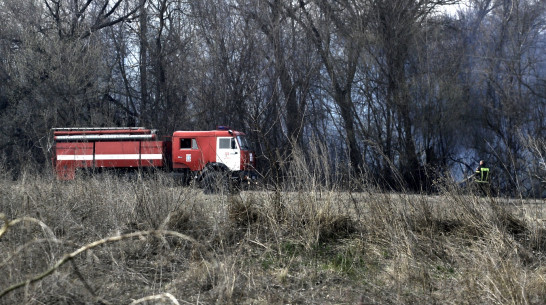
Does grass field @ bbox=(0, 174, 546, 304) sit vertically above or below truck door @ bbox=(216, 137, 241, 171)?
below

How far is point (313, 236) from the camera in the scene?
271 inches

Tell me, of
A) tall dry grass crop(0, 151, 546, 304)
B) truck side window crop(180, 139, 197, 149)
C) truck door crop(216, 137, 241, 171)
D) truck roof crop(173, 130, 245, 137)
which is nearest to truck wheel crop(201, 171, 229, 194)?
tall dry grass crop(0, 151, 546, 304)

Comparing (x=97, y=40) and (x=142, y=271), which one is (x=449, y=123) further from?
(x=142, y=271)

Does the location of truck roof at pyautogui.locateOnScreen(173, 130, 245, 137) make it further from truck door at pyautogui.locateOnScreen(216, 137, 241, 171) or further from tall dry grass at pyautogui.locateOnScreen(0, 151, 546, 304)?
tall dry grass at pyautogui.locateOnScreen(0, 151, 546, 304)

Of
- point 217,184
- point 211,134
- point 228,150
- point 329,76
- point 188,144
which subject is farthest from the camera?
point 329,76

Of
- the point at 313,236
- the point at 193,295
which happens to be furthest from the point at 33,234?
the point at 313,236

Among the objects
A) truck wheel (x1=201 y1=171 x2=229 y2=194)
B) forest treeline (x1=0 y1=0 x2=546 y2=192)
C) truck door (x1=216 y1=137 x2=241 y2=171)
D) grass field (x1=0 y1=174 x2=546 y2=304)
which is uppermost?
forest treeline (x1=0 y1=0 x2=546 y2=192)

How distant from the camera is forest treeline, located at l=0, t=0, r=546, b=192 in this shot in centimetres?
2550

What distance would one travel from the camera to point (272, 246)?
6.80 meters

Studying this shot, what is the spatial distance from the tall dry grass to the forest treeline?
16750 mm

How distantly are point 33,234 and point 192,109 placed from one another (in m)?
23.4

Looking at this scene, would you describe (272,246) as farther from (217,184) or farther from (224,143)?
(224,143)

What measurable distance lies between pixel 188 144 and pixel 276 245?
13748 millimetres

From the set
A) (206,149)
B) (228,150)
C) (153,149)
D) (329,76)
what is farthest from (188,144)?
(329,76)
